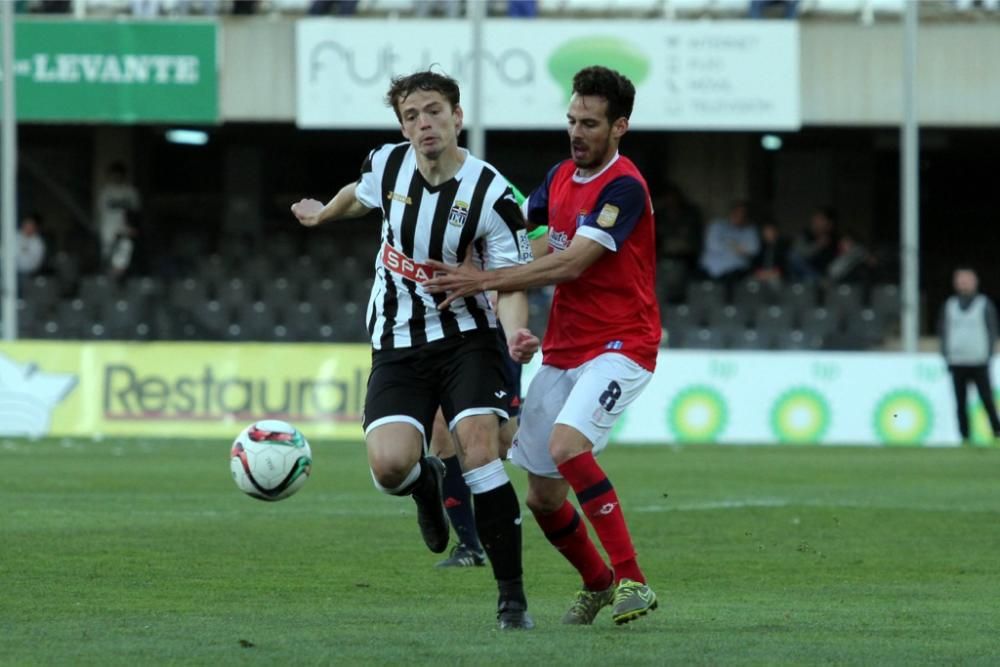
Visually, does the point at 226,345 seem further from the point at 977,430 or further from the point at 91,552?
the point at 91,552

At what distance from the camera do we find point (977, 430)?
20.9m

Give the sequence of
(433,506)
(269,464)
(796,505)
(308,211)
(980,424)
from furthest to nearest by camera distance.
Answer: (980,424) < (796,505) < (269,464) < (433,506) < (308,211)

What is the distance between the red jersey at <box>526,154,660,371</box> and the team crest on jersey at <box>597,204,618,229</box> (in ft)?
0.11

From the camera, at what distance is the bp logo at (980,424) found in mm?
20797

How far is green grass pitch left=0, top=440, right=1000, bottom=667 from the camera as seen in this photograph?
6.37 m

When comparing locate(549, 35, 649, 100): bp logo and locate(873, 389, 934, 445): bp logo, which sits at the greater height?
locate(549, 35, 649, 100): bp logo

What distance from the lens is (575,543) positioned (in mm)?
7250

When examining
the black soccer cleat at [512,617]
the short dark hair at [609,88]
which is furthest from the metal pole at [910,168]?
the black soccer cleat at [512,617]

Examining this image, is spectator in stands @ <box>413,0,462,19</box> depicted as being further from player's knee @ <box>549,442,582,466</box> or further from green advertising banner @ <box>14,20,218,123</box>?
player's knee @ <box>549,442,582,466</box>

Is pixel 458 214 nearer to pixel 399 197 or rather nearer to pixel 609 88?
pixel 399 197

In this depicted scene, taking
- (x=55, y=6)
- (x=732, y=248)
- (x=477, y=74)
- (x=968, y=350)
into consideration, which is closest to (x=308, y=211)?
(x=968, y=350)

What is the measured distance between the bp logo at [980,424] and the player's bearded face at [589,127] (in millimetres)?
14265

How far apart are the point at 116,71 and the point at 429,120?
18480mm

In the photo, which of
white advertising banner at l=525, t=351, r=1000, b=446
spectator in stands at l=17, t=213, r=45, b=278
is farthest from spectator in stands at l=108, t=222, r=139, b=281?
white advertising banner at l=525, t=351, r=1000, b=446
